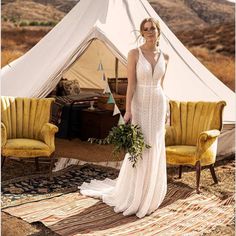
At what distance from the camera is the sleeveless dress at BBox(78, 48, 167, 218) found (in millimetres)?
4391

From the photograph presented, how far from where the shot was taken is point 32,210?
4441 millimetres

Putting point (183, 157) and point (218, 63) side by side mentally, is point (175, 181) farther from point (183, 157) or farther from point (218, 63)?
point (218, 63)

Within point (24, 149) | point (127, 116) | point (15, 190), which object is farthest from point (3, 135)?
point (127, 116)

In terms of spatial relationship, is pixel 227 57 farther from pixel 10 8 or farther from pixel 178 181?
pixel 178 181

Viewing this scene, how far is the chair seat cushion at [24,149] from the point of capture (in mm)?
5242

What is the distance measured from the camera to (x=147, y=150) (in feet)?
14.5

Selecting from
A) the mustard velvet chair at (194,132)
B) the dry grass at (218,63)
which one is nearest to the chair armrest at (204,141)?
the mustard velvet chair at (194,132)

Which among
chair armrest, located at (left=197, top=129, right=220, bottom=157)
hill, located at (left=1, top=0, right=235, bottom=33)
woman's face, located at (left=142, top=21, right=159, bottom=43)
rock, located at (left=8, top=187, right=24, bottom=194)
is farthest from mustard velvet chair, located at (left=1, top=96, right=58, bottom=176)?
hill, located at (left=1, top=0, right=235, bottom=33)

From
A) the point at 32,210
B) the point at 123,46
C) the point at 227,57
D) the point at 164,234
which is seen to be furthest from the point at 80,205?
the point at 227,57

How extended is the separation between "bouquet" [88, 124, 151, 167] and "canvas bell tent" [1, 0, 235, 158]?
1.91 metres

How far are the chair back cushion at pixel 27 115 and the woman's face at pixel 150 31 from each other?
72.1 inches

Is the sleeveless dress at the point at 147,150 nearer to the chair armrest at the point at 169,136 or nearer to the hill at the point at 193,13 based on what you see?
the chair armrest at the point at 169,136

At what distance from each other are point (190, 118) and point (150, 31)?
1.69m

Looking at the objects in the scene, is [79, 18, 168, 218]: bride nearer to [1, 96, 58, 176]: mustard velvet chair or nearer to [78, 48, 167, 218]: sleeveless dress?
[78, 48, 167, 218]: sleeveless dress
